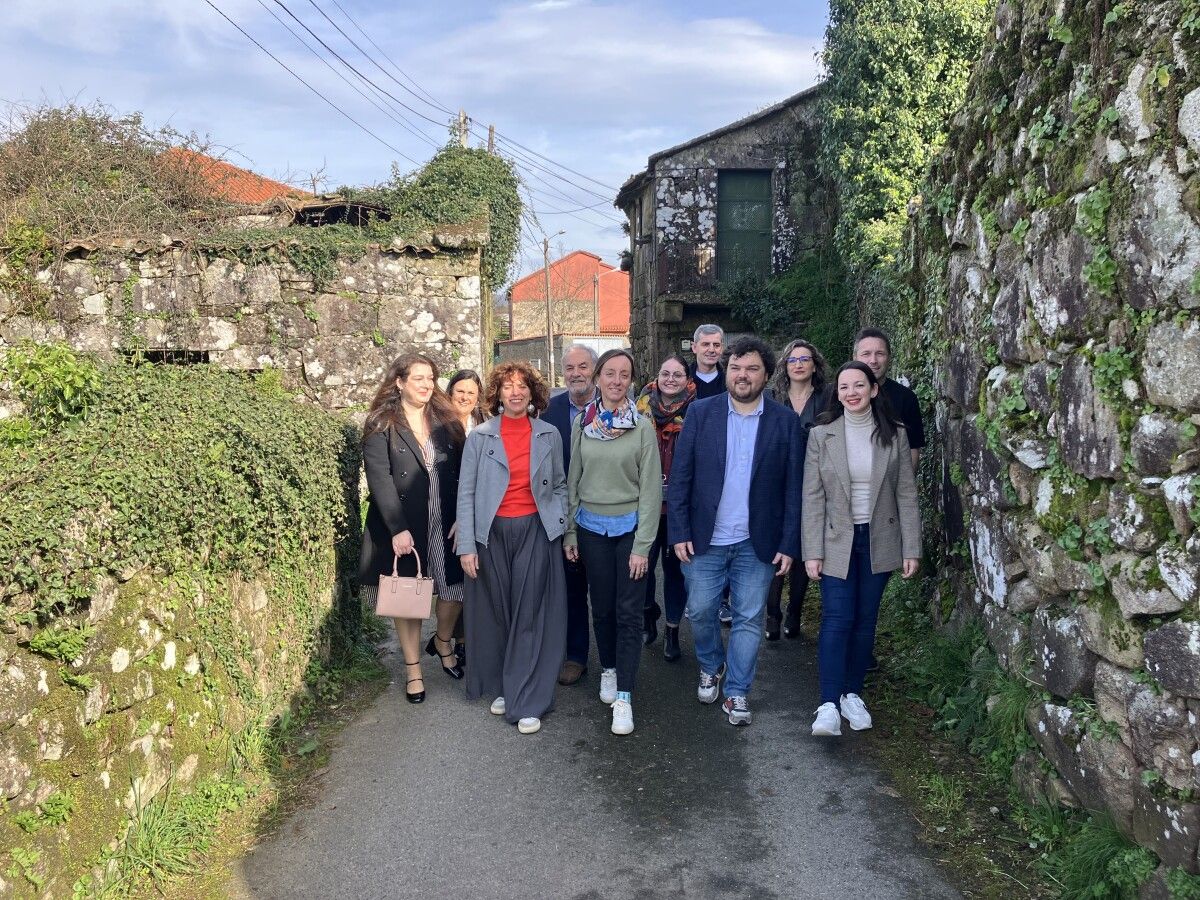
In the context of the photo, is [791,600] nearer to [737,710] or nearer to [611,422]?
[737,710]

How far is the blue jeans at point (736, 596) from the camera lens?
4812 mm

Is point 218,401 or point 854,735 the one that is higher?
point 218,401

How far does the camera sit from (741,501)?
4824mm

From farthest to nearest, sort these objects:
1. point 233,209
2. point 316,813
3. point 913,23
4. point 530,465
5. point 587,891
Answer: point 913,23, point 233,209, point 530,465, point 316,813, point 587,891

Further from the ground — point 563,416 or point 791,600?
point 563,416

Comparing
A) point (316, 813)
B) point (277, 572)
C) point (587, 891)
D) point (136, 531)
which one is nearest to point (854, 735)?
point (587, 891)

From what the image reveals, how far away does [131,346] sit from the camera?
920 cm

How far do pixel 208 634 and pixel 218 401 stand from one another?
1.58 m

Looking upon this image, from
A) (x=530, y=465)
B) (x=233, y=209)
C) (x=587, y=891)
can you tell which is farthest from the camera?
(x=233, y=209)

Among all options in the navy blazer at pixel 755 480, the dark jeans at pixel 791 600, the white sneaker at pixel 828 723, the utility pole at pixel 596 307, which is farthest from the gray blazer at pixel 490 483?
the utility pole at pixel 596 307

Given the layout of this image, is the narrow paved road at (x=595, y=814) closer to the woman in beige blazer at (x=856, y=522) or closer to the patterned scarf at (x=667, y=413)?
the woman in beige blazer at (x=856, y=522)

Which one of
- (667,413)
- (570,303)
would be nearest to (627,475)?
(667,413)

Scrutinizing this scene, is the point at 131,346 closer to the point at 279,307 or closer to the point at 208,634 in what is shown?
the point at 279,307

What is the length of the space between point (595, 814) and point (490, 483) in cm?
181
